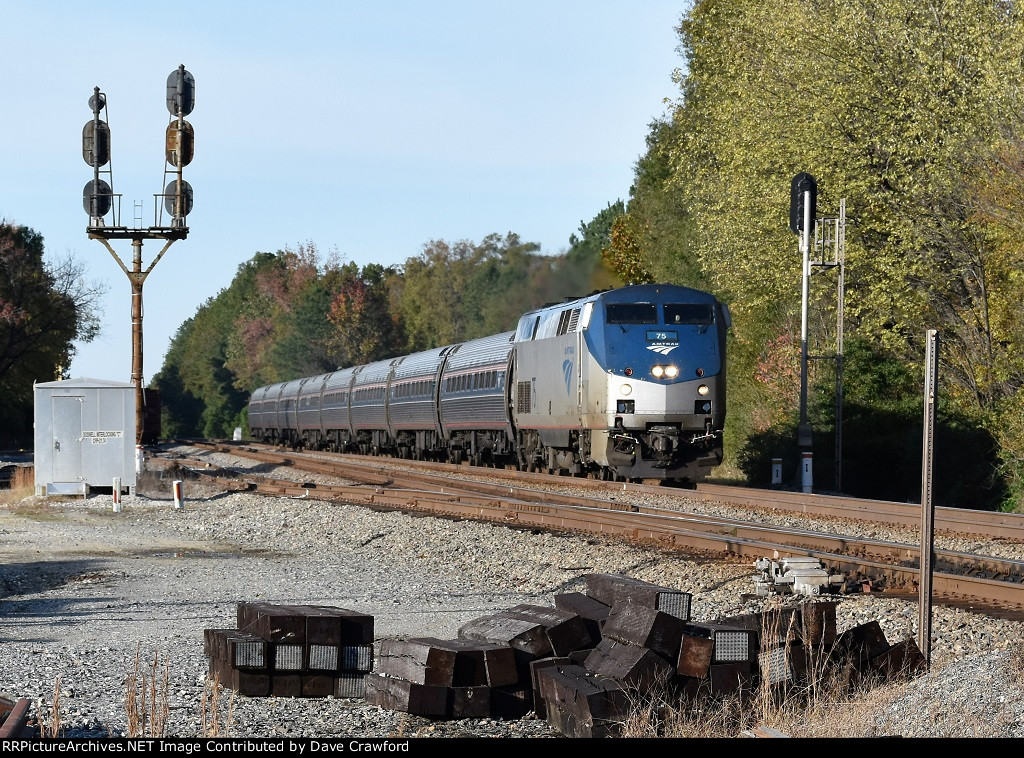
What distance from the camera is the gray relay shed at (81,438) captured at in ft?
91.7

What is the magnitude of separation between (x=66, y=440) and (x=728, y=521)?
16.2 metres

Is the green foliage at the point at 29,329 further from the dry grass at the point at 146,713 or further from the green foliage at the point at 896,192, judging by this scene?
the dry grass at the point at 146,713

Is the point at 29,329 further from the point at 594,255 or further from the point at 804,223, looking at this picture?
the point at 804,223

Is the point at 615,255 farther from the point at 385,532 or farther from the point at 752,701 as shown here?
the point at 752,701

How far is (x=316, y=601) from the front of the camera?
12.2 meters

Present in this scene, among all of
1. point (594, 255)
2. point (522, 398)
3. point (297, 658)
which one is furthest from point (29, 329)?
point (297, 658)

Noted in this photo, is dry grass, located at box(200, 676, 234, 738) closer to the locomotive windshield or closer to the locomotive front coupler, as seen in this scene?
the locomotive front coupler

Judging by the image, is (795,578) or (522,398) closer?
(795,578)

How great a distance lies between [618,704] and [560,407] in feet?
61.5

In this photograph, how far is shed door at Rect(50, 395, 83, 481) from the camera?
91.8 feet

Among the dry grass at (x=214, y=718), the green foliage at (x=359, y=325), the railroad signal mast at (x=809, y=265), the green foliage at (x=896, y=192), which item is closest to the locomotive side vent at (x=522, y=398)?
the railroad signal mast at (x=809, y=265)

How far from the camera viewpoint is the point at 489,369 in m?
32.3

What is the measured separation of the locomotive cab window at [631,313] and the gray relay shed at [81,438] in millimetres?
11090
